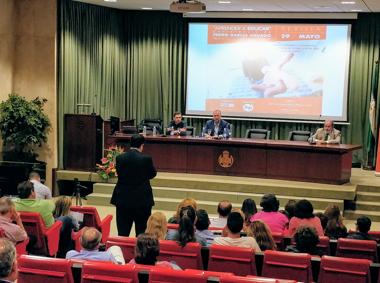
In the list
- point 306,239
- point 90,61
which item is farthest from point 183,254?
point 90,61

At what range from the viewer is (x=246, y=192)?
9883mm

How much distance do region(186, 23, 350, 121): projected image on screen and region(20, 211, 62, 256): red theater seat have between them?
24.9 ft

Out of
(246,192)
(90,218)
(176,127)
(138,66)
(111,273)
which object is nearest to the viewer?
(111,273)

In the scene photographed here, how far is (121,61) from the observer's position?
13.5m

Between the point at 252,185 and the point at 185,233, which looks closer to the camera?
the point at 185,233

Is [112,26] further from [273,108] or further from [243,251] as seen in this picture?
[243,251]

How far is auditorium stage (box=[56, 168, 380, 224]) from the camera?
9.51 m

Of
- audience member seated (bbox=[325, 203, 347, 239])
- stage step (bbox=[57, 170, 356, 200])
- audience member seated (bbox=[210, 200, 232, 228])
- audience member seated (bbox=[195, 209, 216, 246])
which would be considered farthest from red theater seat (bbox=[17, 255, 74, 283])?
stage step (bbox=[57, 170, 356, 200])

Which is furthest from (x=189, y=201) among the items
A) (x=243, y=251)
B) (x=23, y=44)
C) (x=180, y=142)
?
(x=23, y=44)

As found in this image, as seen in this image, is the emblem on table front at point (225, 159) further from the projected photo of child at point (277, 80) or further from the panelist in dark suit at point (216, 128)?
the projected photo of child at point (277, 80)

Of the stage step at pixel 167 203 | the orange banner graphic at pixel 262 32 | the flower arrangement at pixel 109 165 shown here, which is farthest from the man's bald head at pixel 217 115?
the orange banner graphic at pixel 262 32

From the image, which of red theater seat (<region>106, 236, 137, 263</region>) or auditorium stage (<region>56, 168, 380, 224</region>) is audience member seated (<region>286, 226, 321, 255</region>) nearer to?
red theater seat (<region>106, 236, 137, 263</region>)

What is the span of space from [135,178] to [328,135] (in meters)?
5.06

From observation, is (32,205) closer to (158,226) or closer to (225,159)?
(158,226)
